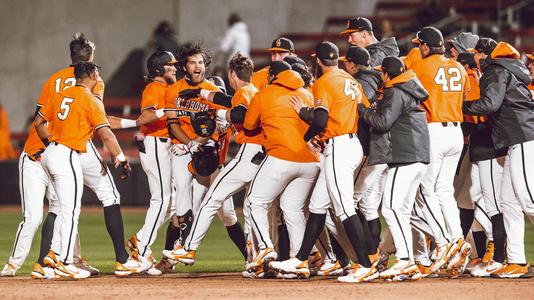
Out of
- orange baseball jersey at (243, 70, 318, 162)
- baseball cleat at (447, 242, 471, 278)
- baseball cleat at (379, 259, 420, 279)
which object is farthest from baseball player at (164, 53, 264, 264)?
baseball cleat at (447, 242, 471, 278)

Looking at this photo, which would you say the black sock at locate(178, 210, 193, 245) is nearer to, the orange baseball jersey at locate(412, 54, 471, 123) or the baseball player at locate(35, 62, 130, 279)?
the baseball player at locate(35, 62, 130, 279)

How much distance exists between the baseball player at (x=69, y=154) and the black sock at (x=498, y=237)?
335 centimetres

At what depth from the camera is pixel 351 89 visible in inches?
338

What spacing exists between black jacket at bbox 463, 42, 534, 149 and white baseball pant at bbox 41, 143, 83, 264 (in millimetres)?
3467

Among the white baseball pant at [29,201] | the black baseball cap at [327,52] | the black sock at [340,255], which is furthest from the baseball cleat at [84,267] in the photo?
the black baseball cap at [327,52]

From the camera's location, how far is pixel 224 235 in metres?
14.0

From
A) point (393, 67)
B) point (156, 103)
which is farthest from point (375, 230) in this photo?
point (156, 103)

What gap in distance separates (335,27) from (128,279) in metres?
13.3

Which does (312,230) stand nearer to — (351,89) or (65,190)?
(351,89)

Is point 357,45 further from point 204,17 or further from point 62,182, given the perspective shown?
point 204,17

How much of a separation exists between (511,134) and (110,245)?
559 centimetres

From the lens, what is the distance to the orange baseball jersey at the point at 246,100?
9.10 metres

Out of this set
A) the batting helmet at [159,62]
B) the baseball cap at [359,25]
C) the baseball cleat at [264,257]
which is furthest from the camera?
the batting helmet at [159,62]

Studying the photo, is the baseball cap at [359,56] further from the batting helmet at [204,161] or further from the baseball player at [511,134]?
the batting helmet at [204,161]
